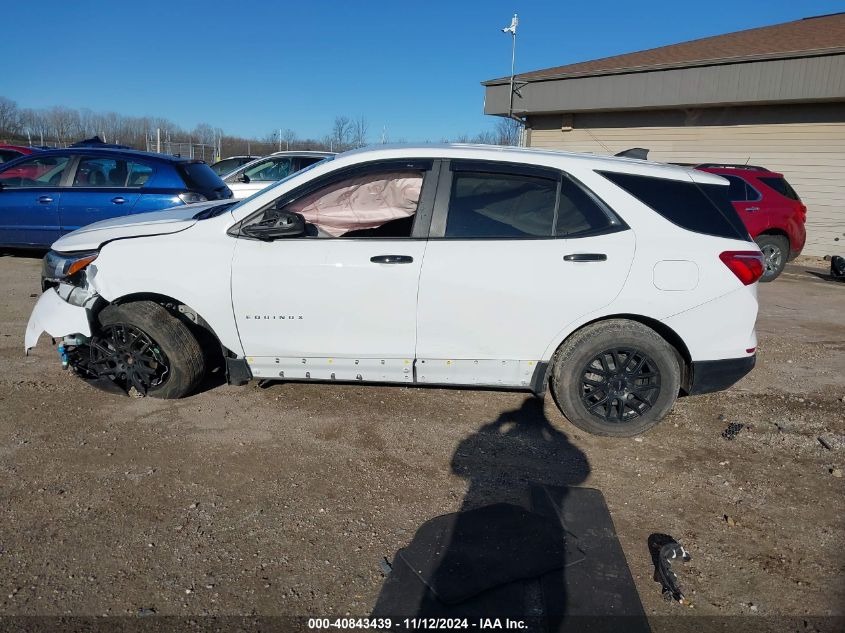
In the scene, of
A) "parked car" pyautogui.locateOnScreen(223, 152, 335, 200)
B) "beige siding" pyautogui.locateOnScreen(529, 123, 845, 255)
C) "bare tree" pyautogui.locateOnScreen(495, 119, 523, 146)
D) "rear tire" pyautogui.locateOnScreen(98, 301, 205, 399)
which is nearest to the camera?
"rear tire" pyautogui.locateOnScreen(98, 301, 205, 399)

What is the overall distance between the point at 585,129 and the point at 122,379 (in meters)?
15.4

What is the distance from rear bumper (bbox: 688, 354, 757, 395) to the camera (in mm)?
4105

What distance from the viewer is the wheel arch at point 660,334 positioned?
4.06m

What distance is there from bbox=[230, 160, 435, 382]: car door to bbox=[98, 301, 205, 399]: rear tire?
47 centimetres

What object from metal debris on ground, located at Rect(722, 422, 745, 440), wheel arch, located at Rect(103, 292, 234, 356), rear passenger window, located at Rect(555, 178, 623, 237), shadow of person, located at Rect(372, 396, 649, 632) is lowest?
shadow of person, located at Rect(372, 396, 649, 632)

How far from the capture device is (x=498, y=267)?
12.9 ft

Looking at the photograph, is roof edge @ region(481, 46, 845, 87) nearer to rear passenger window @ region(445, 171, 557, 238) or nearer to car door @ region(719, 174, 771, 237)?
car door @ region(719, 174, 771, 237)

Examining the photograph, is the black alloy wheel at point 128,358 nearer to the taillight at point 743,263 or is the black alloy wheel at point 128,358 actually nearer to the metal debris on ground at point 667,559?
the metal debris on ground at point 667,559

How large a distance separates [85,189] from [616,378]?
779 centimetres

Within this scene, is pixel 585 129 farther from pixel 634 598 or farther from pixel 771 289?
pixel 634 598

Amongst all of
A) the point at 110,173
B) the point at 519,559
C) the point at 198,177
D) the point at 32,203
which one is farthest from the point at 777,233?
the point at 32,203

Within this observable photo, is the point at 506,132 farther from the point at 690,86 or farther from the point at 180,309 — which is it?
the point at 180,309

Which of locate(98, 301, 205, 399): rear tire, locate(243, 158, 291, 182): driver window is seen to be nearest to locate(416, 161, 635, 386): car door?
locate(98, 301, 205, 399): rear tire

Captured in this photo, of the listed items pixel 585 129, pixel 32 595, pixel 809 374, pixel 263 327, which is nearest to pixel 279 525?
pixel 32 595
